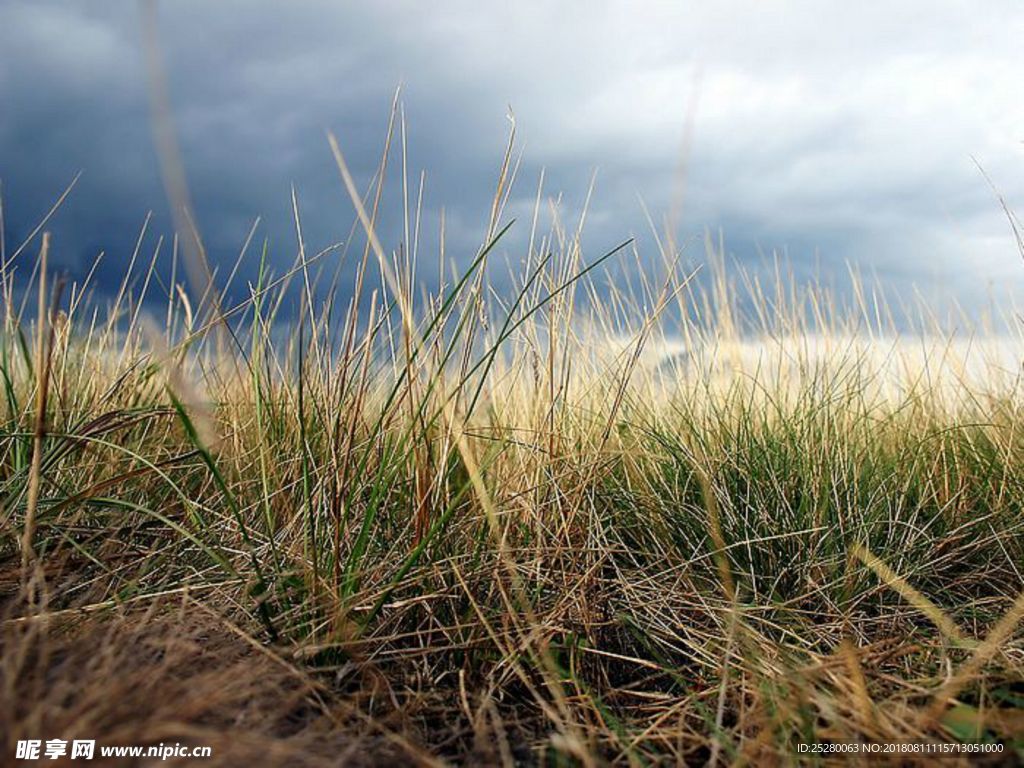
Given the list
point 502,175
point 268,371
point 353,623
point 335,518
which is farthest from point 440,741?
point 268,371

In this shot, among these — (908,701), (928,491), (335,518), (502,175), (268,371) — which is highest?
(502,175)

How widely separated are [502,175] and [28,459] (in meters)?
1.32

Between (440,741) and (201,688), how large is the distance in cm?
42

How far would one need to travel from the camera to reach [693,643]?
1498mm

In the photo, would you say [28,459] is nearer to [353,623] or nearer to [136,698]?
[353,623]

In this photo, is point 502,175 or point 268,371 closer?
point 502,175

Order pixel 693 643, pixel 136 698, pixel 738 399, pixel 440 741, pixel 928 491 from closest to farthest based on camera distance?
pixel 136 698
pixel 440 741
pixel 693 643
pixel 928 491
pixel 738 399

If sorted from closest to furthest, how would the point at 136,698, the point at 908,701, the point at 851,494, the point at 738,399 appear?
the point at 136,698, the point at 908,701, the point at 851,494, the point at 738,399

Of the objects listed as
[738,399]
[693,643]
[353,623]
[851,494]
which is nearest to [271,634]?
[353,623]

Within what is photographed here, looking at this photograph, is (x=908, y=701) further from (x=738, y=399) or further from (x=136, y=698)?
(x=738, y=399)

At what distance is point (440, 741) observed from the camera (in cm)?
121

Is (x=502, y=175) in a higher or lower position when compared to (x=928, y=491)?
higher

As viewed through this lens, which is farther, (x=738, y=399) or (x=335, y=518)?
(x=738, y=399)

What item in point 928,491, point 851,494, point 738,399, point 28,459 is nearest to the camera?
point 28,459
